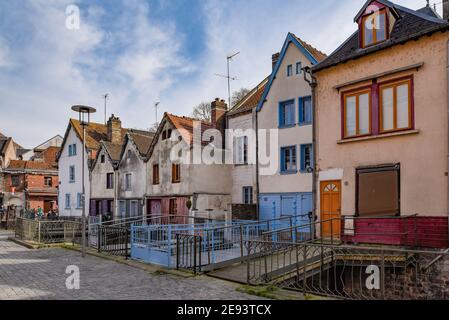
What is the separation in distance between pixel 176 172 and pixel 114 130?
1158 cm

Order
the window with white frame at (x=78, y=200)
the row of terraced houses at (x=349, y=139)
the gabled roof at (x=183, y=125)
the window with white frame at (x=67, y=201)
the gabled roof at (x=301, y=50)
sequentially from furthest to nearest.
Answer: the window with white frame at (x=67, y=201) → the window with white frame at (x=78, y=200) → the gabled roof at (x=183, y=125) → the gabled roof at (x=301, y=50) → the row of terraced houses at (x=349, y=139)

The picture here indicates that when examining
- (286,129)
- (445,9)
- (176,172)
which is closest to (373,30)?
(445,9)

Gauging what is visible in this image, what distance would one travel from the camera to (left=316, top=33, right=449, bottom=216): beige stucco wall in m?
11.7

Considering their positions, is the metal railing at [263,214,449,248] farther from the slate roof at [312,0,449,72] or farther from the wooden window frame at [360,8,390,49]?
the wooden window frame at [360,8,390,49]

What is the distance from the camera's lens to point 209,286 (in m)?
9.48

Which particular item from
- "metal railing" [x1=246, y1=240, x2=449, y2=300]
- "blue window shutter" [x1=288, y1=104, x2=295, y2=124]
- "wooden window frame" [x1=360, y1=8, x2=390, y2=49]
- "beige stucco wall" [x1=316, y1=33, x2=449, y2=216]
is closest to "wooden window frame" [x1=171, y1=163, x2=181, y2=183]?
"blue window shutter" [x1=288, y1=104, x2=295, y2=124]

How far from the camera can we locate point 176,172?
22.9m

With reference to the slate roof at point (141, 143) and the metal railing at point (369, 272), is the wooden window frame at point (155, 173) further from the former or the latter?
the metal railing at point (369, 272)

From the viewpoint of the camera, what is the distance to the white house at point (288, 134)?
Result: 1773 cm

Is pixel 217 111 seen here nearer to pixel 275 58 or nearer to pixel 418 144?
pixel 275 58

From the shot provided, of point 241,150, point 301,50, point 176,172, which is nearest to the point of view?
point 301,50

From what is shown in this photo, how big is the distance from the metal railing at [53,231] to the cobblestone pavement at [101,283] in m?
5.73

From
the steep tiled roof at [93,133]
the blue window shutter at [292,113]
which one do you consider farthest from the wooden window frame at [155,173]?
the blue window shutter at [292,113]
